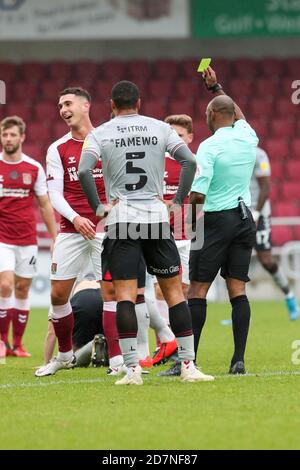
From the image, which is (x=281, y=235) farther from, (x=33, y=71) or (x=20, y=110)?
(x=33, y=71)

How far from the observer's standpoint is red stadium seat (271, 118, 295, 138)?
22.9 m

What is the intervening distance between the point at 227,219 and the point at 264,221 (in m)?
5.96

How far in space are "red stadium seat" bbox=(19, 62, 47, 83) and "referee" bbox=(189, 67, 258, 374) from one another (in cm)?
1634

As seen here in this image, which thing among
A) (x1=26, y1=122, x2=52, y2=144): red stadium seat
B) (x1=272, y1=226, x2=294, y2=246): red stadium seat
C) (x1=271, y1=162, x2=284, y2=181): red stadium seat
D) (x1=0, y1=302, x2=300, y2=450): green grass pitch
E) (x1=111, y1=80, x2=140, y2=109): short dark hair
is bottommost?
(x1=272, y1=226, x2=294, y2=246): red stadium seat

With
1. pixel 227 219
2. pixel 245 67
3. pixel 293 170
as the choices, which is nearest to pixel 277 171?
pixel 293 170

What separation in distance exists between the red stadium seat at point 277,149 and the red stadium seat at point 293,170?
40 cm

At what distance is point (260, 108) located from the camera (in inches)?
925

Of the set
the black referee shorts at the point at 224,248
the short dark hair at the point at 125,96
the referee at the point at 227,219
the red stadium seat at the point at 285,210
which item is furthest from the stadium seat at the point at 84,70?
the short dark hair at the point at 125,96

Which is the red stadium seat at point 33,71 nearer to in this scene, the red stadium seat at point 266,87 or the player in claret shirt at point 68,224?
the red stadium seat at point 266,87

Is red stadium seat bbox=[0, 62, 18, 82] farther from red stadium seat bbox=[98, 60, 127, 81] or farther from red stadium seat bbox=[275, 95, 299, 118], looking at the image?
red stadium seat bbox=[275, 95, 299, 118]

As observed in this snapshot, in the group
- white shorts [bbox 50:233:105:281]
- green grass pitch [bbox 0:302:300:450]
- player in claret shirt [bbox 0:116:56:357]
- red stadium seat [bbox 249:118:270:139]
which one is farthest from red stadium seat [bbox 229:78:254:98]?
white shorts [bbox 50:233:105:281]

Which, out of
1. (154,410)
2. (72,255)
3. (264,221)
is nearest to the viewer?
(154,410)

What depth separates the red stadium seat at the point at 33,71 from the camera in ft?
78.5

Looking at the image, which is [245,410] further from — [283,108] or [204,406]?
[283,108]
